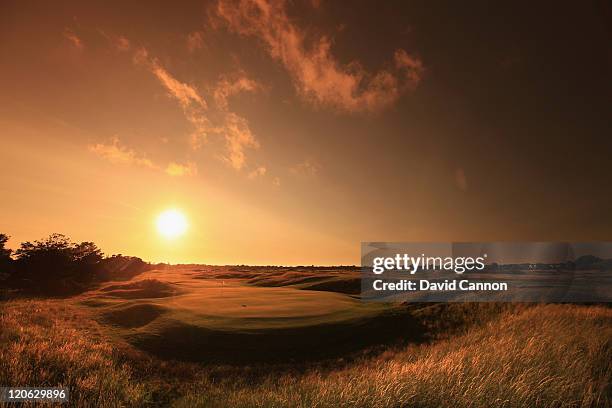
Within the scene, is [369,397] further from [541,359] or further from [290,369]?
[290,369]

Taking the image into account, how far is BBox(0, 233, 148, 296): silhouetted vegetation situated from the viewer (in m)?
49.2

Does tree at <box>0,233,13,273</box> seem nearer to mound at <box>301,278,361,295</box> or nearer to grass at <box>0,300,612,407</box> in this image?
grass at <box>0,300,612,407</box>

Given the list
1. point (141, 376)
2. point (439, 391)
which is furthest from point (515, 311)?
point (141, 376)

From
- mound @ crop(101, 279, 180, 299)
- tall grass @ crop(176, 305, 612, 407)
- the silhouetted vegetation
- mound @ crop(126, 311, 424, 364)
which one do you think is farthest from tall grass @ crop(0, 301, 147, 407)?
the silhouetted vegetation

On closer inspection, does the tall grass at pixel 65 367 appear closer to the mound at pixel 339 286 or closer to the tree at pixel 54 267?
the tree at pixel 54 267

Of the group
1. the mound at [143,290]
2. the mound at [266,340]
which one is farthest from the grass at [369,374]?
the mound at [143,290]

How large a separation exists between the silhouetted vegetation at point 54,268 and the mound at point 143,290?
587 centimetres

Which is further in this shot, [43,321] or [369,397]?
[43,321]

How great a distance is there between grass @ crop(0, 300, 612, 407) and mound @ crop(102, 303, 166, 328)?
6.73m

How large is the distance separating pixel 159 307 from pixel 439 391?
29.4m

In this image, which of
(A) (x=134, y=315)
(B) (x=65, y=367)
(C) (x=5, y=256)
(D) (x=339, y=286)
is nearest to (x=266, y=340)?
(B) (x=65, y=367)

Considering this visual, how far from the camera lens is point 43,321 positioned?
2266 centimetres

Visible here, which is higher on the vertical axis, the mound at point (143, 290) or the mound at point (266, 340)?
the mound at point (143, 290)

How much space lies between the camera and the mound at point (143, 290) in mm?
44969
